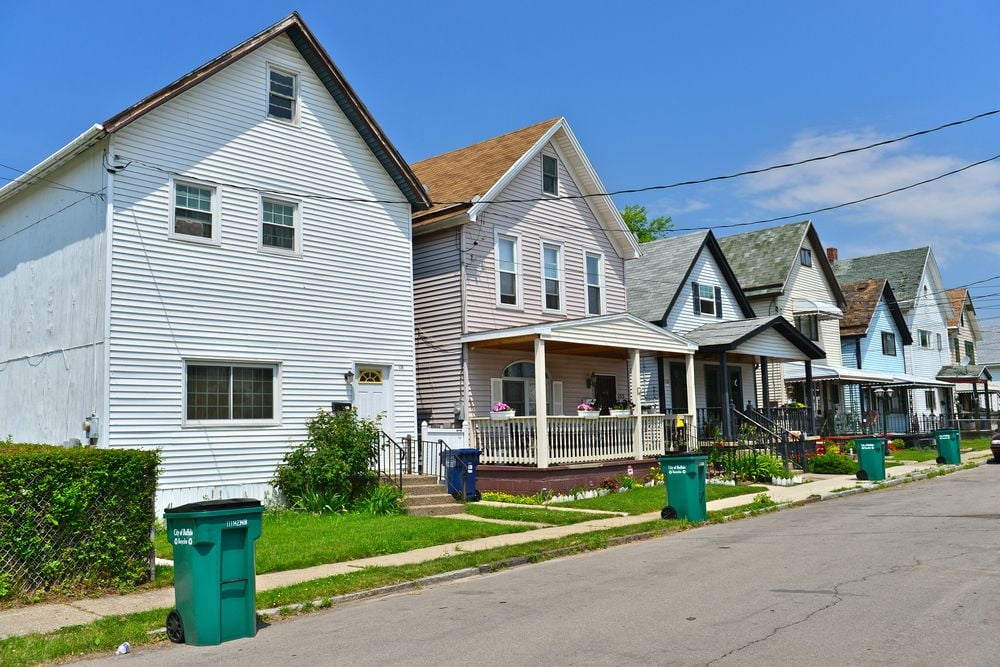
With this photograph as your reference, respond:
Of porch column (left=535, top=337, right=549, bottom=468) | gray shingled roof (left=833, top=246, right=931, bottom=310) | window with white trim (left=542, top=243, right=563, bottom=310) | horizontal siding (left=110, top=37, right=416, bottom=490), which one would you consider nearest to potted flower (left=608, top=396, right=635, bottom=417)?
porch column (left=535, top=337, right=549, bottom=468)

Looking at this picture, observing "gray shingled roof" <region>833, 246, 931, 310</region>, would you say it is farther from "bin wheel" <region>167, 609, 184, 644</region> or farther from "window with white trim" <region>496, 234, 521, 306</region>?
"bin wheel" <region>167, 609, 184, 644</region>

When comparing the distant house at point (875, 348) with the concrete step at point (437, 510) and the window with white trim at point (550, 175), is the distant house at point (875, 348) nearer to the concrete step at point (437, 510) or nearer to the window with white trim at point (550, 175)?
the window with white trim at point (550, 175)

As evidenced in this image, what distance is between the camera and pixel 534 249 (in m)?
23.4

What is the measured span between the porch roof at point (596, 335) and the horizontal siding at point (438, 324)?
0.76 meters

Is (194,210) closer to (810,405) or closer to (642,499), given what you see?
(642,499)

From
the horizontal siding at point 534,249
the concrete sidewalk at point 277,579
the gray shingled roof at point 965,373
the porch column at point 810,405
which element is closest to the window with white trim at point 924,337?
the gray shingled roof at point 965,373

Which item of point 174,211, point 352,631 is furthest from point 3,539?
point 174,211

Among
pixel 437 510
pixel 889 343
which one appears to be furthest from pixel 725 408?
pixel 889 343

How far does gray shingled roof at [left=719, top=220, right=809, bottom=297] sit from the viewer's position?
3591cm

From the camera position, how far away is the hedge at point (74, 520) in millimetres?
9656

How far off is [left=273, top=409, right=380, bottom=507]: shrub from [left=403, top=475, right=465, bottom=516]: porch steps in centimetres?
86

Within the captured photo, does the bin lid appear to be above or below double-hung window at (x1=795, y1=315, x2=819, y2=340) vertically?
below

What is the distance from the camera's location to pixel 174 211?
16312 millimetres

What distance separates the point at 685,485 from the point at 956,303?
4777 cm
